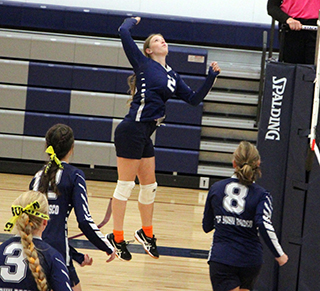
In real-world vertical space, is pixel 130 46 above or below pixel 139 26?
below

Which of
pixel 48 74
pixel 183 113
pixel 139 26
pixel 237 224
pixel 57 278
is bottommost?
pixel 57 278

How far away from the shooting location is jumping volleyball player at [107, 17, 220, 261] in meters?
4.08

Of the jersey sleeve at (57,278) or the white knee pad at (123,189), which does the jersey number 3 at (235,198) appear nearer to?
the jersey sleeve at (57,278)

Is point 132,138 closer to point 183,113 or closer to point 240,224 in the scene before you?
point 240,224

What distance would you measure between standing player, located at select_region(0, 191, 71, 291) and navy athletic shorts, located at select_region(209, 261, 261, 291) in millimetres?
1108

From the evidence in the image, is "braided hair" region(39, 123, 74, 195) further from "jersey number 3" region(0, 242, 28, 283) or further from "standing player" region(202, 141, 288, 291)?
"standing player" region(202, 141, 288, 291)

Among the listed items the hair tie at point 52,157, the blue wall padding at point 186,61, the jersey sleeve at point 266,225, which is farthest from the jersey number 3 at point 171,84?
the blue wall padding at point 186,61

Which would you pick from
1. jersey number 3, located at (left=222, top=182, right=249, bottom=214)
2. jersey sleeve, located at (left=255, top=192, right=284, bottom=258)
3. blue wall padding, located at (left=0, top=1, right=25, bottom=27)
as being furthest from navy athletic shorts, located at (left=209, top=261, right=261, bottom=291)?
blue wall padding, located at (left=0, top=1, right=25, bottom=27)

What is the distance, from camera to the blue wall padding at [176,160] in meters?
8.19

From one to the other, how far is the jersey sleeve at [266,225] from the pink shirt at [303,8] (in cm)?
187

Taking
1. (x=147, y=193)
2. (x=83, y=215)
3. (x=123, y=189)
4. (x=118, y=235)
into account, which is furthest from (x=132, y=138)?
(x=83, y=215)

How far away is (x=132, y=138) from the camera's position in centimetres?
408

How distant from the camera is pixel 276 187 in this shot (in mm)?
3812

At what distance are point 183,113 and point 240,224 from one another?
5359 millimetres
